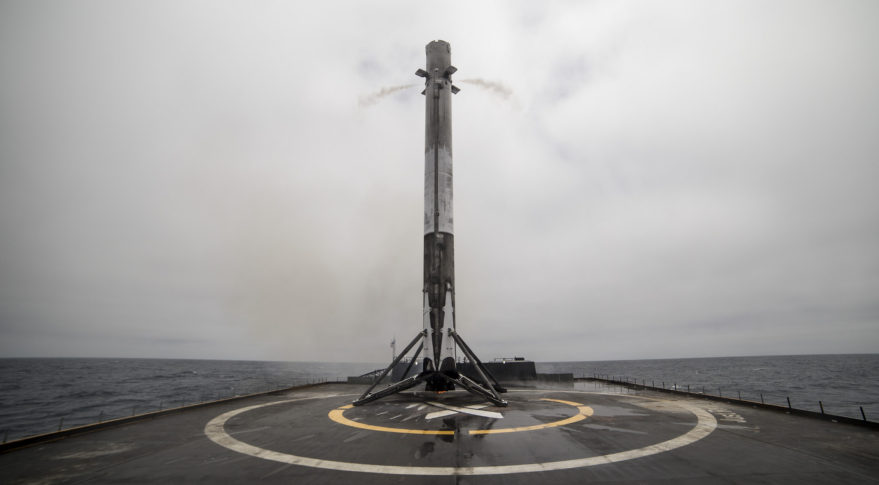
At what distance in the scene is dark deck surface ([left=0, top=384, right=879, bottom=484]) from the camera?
9422mm

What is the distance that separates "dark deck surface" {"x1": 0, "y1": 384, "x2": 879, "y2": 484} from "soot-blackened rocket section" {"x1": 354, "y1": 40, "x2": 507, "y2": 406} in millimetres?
4191

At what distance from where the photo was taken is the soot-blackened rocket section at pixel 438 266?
73.5 ft

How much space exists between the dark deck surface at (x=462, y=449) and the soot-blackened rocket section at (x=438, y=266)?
13.8ft

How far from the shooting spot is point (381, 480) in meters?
9.11

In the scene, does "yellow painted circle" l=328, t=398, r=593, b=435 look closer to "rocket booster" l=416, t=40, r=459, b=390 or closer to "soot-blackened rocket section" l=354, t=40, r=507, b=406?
"soot-blackened rocket section" l=354, t=40, r=507, b=406

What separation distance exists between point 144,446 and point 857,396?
94261 mm

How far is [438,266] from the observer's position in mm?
23422

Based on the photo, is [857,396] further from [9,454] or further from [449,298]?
[9,454]

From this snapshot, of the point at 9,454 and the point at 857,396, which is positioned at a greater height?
the point at 9,454

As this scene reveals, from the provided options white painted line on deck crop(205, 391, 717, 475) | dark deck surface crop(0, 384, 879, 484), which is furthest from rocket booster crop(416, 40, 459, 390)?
white painted line on deck crop(205, 391, 717, 475)

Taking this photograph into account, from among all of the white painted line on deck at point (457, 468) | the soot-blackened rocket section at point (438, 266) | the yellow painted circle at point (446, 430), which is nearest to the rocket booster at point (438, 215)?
the soot-blackened rocket section at point (438, 266)

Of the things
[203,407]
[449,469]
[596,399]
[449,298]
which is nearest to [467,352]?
[449,298]

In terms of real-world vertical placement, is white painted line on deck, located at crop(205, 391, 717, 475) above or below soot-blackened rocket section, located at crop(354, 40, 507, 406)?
below

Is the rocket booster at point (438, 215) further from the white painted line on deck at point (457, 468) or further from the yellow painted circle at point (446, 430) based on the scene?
the white painted line on deck at point (457, 468)
